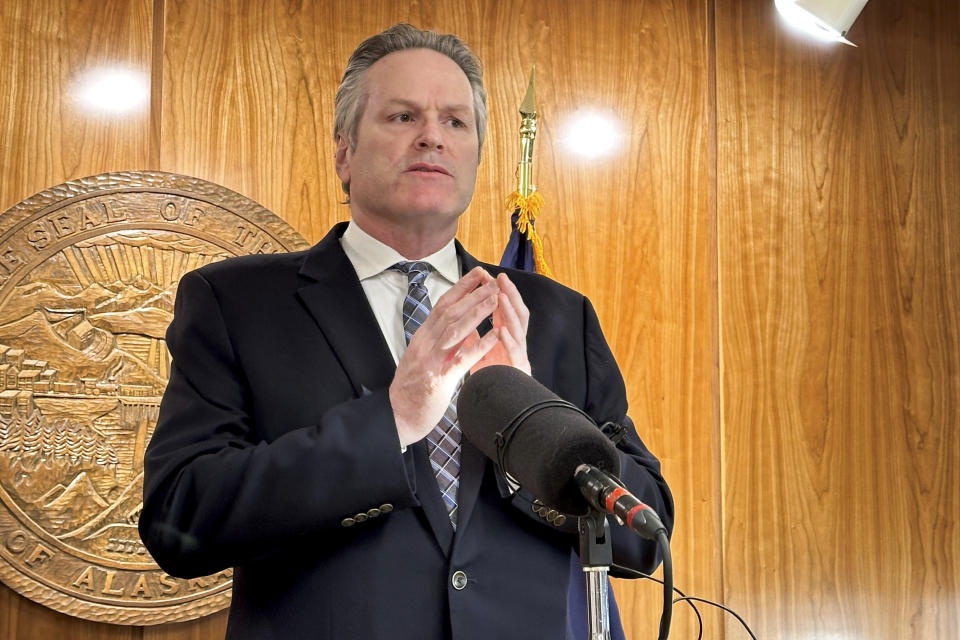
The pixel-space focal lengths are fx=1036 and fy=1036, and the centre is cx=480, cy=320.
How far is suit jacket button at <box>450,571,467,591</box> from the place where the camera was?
136 centimetres

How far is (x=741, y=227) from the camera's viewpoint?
12.0 feet

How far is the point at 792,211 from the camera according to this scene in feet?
12.2

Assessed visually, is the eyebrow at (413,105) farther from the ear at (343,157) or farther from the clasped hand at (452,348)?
the clasped hand at (452,348)

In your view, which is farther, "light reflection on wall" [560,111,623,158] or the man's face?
"light reflection on wall" [560,111,623,158]

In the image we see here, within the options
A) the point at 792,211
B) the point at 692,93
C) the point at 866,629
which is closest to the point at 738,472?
the point at 866,629

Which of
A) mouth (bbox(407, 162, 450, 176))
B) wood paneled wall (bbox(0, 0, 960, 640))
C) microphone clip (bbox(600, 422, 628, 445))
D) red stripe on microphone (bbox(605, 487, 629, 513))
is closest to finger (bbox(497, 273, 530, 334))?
microphone clip (bbox(600, 422, 628, 445))

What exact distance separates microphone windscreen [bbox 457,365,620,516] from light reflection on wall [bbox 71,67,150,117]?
2.43 meters

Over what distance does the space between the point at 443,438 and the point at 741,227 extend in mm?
2431

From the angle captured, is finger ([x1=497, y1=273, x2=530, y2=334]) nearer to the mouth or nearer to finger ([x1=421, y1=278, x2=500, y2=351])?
finger ([x1=421, y1=278, x2=500, y2=351])

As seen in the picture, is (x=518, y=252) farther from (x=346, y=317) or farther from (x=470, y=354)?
(x=470, y=354)

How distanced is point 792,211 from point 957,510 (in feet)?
4.02

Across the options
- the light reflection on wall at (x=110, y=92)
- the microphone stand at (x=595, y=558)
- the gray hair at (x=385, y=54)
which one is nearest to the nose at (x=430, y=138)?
the gray hair at (x=385, y=54)

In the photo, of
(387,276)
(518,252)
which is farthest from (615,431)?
(518,252)

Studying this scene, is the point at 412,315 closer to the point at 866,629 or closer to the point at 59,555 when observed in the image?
the point at 59,555
